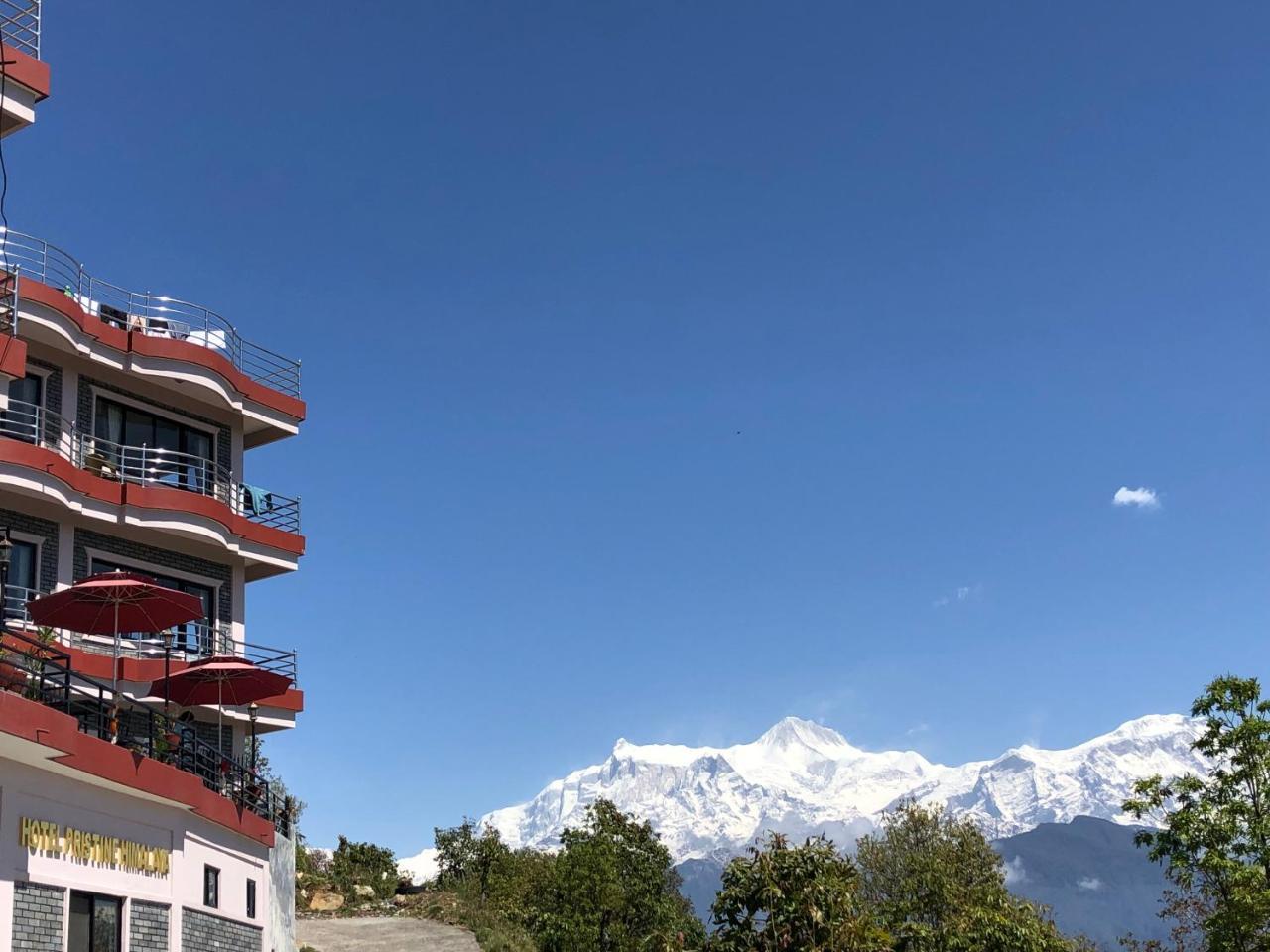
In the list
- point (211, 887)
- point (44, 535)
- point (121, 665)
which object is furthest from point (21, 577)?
point (211, 887)

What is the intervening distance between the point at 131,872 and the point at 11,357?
974 cm

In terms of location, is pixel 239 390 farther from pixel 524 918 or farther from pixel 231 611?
pixel 524 918

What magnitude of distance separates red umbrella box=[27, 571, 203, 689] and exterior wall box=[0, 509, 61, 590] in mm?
4334

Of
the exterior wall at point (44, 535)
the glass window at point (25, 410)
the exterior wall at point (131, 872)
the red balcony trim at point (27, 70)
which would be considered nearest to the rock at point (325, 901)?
the exterior wall at point (131, 872)

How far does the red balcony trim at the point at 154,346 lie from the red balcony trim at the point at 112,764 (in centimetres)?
1209

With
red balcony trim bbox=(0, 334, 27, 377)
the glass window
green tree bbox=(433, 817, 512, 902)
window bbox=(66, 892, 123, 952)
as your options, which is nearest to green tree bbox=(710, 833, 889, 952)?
window bbox=(66, 892, 123, 952)

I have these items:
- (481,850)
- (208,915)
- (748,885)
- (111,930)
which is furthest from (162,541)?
(481,850)

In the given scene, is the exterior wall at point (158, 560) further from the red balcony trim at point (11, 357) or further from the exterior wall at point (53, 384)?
the red balcony trim at point (11, 357)

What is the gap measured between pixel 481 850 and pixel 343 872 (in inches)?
519

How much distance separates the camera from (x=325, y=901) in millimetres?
51906

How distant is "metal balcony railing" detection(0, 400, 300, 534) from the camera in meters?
33.8

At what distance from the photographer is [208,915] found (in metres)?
28.2

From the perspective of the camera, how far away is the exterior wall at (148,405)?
1395 inches

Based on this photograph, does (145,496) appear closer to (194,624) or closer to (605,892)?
(194,624)
